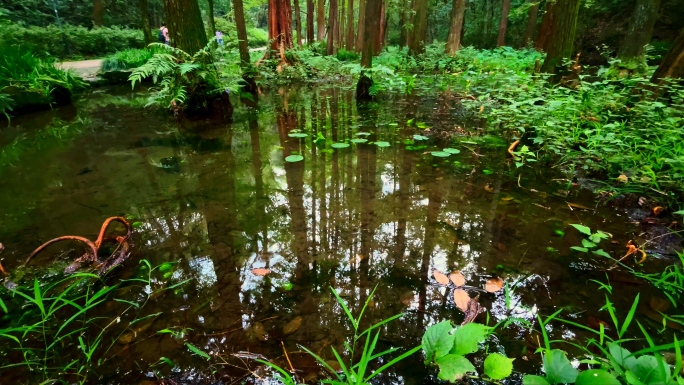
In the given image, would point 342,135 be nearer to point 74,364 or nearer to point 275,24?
point 74,364

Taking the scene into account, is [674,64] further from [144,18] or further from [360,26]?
[360,26]

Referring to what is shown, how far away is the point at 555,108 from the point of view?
360cm

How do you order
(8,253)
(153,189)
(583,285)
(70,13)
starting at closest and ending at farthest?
(583,285) < (8,253) < (153,189) < (70,13)

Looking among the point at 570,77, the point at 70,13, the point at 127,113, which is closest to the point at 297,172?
the point at 127,113

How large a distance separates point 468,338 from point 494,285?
63cm

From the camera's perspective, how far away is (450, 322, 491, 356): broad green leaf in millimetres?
1086

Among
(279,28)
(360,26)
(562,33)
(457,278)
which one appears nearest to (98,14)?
(360,26)

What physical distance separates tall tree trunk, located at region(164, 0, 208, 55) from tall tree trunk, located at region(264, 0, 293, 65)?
476cm

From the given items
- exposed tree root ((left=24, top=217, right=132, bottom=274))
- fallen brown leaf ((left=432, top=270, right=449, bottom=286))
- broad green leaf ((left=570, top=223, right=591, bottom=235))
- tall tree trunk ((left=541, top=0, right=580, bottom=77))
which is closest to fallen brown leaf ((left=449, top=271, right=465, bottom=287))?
fallen brown leaf ((left=432, top=270, right=449, bottom=286))

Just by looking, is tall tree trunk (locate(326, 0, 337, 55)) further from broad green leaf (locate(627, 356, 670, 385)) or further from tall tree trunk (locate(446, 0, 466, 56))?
broad green leaf (locate(627, 356, 670, 385))

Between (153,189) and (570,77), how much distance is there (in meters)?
6.01

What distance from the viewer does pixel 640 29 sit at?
732cm

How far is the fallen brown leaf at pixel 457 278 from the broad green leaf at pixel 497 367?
55 centimetres

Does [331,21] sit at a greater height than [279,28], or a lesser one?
greater
